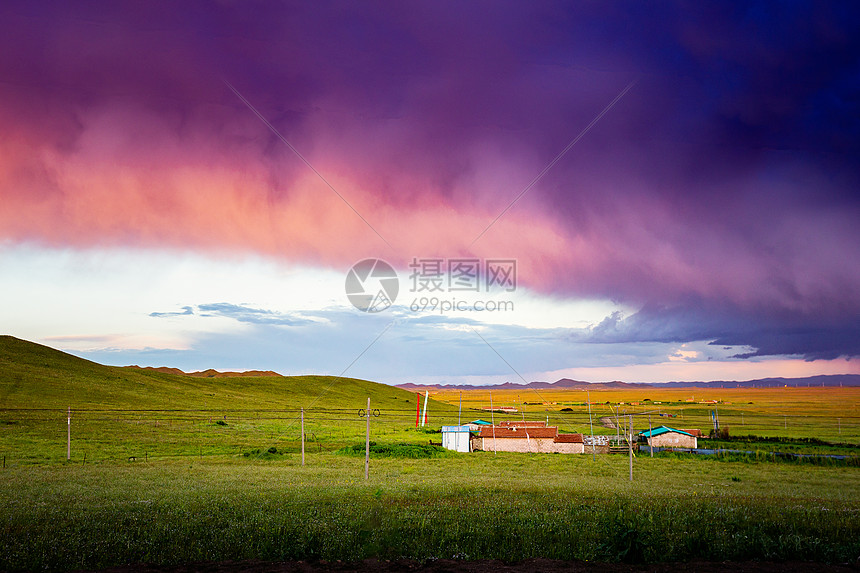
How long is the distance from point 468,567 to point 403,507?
269 inches

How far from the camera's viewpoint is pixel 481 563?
10367 mm

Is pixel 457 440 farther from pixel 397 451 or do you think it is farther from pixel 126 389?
pixel 126 389

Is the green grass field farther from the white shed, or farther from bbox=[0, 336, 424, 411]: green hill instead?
bbox=[0, 336, 424, 411]: green hill

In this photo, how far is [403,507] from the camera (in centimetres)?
1662

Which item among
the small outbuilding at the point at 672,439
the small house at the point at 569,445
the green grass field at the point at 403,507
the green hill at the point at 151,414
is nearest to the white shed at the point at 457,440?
the green grass field at the point at 403,507

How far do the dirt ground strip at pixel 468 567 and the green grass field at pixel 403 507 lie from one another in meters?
0.49

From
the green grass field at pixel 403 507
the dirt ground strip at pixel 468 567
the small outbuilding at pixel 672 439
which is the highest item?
the dirt ground strip at pixel 468 567

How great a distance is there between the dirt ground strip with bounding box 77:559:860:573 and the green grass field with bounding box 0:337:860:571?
0.49m

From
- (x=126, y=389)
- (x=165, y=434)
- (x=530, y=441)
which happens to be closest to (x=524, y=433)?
(x=530, y=441)

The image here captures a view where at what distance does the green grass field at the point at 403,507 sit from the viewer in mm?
11211

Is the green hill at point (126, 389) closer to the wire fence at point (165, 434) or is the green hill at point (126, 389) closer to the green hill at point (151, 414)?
the green hill at point (151, 414)

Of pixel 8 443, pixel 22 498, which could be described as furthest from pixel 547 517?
pixel 8 443

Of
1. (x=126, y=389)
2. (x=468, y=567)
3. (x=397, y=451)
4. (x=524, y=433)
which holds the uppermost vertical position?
(x=468, y=567)

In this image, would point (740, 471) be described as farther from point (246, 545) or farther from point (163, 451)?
point (163, 451)
